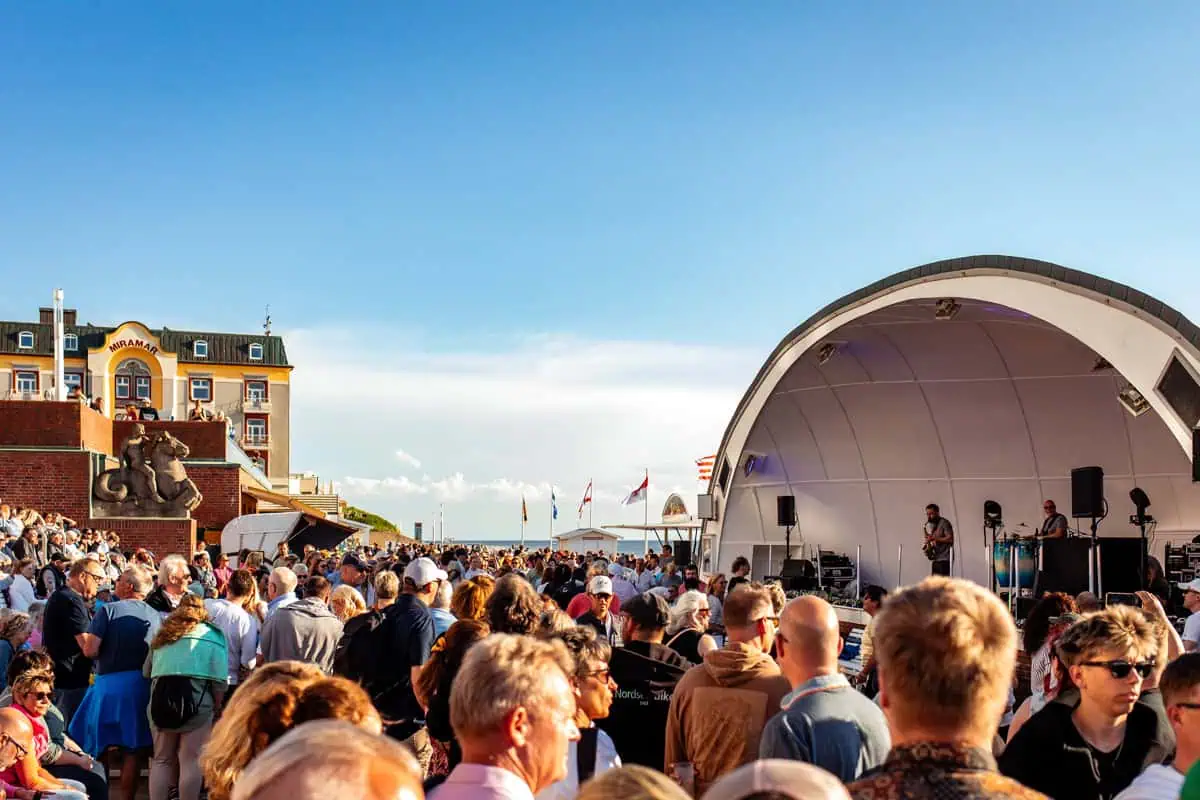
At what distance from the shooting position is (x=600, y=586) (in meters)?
8.85

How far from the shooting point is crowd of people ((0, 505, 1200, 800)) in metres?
2.49

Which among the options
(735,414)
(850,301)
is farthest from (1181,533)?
(735,414)

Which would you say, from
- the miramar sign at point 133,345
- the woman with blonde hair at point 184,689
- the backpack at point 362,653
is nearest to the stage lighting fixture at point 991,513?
the backpack at point 362,653

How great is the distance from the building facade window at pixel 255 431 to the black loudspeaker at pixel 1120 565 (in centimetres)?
6433

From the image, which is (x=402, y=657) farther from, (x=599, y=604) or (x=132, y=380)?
(x=132, y=380)

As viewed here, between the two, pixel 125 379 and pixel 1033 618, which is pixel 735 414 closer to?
pixel 1033 618

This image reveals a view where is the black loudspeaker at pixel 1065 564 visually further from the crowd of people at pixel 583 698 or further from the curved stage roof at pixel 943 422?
the crowd of people at pixel 583 698

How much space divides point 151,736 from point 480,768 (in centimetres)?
609

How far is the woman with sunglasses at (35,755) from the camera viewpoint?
6645mm

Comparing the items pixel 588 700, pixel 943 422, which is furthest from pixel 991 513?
pixel 588 700

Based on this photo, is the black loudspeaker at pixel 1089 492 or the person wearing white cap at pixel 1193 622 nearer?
the person wearing white cap at pixel 1193 622

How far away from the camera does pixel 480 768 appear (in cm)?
307

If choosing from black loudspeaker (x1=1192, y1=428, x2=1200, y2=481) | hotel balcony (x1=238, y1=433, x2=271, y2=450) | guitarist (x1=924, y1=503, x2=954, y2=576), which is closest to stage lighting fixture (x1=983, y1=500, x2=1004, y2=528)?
guitarist (x1=924, y1=503, x2=954, y2=576)

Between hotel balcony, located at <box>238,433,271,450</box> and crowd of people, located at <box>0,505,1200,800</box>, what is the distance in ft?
219
